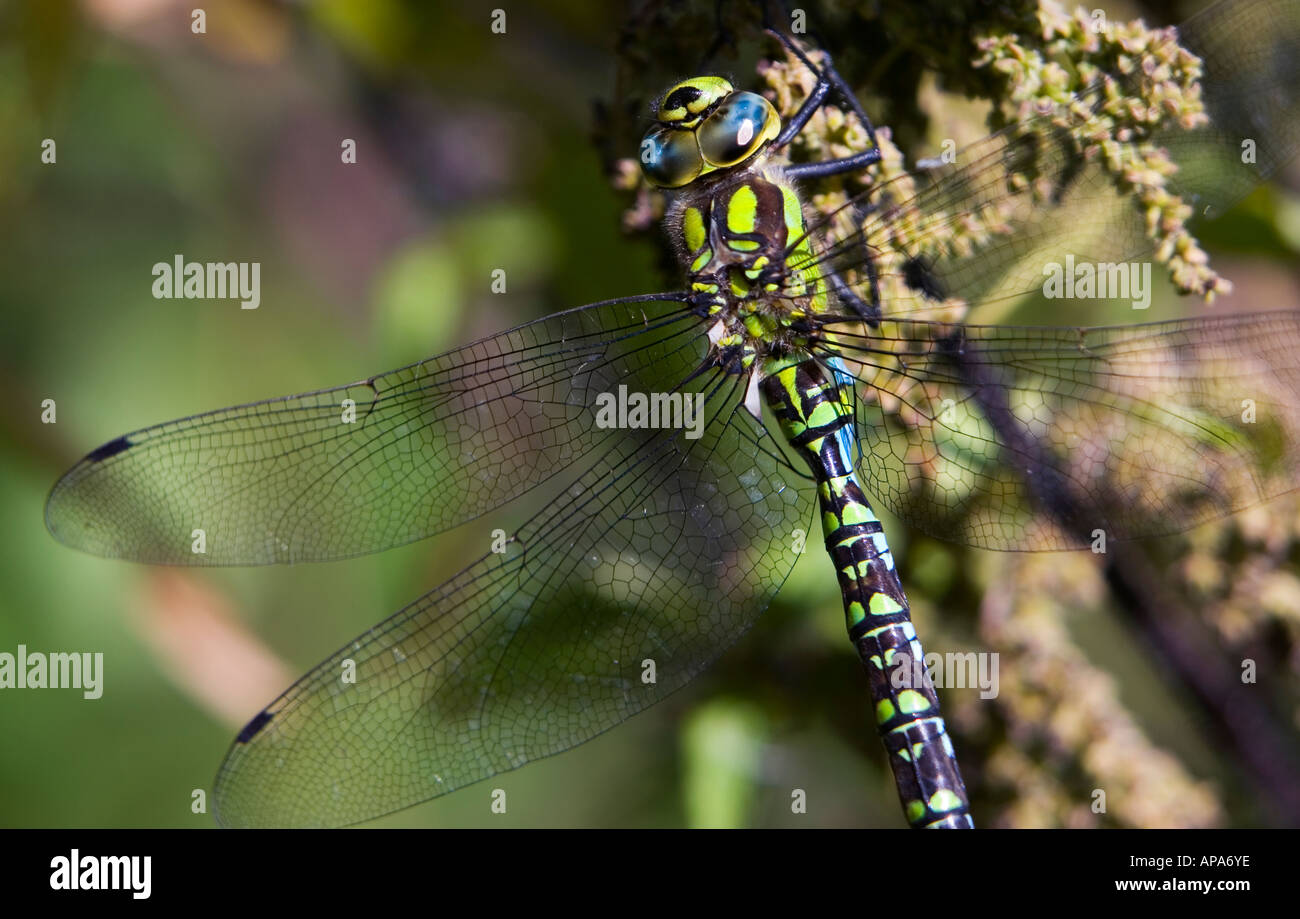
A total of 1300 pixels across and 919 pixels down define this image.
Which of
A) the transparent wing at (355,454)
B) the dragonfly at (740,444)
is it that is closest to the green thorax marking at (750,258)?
the dragonfly at (740,444)

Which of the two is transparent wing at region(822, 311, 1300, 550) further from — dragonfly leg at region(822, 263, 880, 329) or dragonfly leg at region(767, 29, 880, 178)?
dragonfly leg at region(767, 29, 880, 178)

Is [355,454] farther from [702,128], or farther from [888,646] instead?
[888,646]

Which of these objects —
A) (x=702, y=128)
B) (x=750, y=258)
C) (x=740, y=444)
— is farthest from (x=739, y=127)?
(x=740, y=444)

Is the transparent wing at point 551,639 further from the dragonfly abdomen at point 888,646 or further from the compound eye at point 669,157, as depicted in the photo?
the compound eye at point 669,157

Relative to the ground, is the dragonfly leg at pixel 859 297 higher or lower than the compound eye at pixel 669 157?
lower

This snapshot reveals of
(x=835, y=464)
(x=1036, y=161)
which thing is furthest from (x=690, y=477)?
(x=1036, y=161)

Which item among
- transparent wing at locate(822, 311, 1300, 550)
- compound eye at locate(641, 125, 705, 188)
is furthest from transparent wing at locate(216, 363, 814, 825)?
compound eye at locate(641, 125, 705, 188)

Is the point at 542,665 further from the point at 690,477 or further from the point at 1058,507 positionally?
the point at 1058,507
